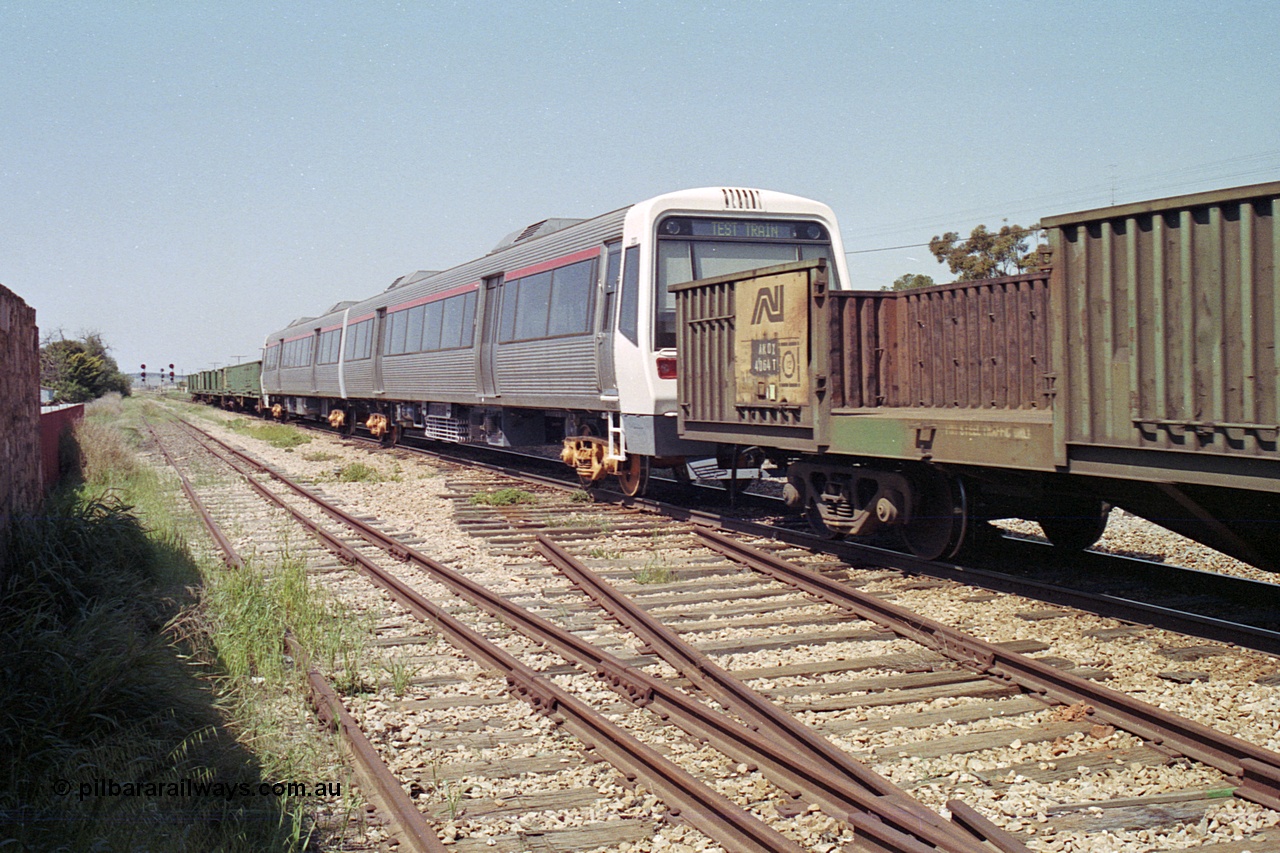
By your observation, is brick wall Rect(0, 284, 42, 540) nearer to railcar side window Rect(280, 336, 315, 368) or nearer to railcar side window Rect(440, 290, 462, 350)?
railcar side window Rect(440, 290, 462, 350)

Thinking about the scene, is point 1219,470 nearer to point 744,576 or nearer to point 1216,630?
point 1216,630

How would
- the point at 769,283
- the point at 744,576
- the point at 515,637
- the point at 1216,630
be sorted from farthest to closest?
the point at 769,283 < the point at 744,576 < the point at 515,637 < the point at 1216,630

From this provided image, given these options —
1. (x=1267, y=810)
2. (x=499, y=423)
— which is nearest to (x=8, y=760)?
(x=1267, y=810)

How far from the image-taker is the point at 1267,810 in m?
3.75

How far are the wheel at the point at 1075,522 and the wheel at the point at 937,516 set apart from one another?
680mm

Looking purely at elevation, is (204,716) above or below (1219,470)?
below

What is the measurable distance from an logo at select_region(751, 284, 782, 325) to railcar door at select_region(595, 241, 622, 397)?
2.77m

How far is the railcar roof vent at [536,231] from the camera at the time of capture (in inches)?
558

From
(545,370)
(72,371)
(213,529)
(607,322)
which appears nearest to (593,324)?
(607,322)

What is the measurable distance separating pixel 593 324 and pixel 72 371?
52.1 m

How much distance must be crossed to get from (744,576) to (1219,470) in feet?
12.1

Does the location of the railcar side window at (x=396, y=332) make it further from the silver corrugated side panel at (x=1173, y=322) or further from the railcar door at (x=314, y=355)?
the silver corrugated side panel at (x=1173, y=322)

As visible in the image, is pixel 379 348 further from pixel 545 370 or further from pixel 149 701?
pixel 149 701

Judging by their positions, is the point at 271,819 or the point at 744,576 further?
the point at 744,576
